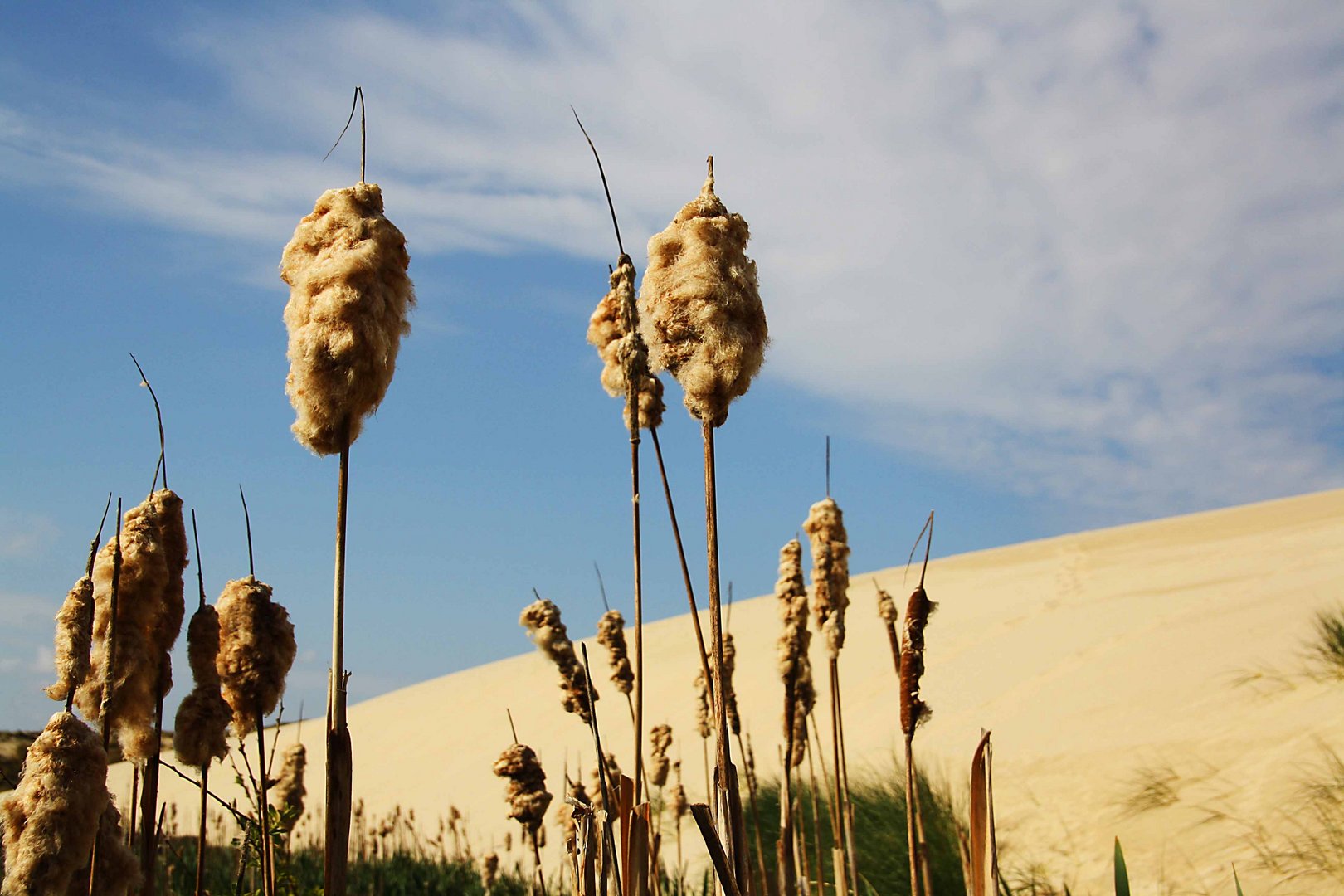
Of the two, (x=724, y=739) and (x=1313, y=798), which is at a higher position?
(x=724, y=739)

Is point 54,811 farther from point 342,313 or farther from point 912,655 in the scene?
point 912,655

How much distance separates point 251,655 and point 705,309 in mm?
1122

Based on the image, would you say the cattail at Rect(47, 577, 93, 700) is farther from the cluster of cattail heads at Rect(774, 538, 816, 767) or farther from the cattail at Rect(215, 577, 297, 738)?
the cluster of cattail heads at Rect(774, 538, 816, 767)

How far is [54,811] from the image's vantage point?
144cm

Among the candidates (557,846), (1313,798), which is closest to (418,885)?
(557,846)

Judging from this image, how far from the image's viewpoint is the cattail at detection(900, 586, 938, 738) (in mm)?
1820

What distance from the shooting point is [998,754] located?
28.2 feet

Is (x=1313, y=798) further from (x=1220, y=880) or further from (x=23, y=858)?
(x=23, y=858)

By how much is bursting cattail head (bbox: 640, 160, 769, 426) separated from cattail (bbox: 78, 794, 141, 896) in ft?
3.58

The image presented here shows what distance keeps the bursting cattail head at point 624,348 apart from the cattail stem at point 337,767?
97cm

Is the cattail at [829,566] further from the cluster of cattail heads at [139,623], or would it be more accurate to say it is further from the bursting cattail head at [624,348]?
the cluster of cattail heads at [139,623]

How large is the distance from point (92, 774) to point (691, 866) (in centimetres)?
729

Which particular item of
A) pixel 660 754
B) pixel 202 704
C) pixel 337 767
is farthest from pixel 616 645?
pixel 337 767

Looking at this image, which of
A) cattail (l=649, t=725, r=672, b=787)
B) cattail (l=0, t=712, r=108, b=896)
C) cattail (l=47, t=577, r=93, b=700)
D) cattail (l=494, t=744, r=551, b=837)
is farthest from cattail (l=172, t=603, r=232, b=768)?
cattail (l=649, t=725, r=672, b=787)
